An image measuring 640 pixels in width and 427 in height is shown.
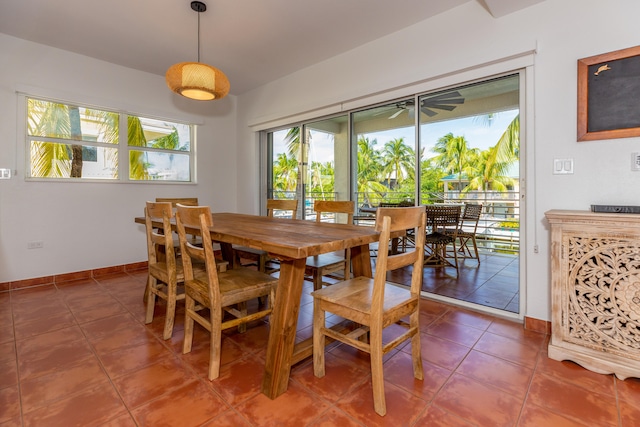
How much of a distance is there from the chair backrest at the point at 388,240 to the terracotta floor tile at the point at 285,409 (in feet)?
1.88

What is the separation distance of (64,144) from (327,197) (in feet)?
10.2

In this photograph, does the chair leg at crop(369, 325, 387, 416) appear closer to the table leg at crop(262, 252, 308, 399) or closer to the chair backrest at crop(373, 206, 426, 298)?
the chair backrest at crop(373, 206, 426, 298)

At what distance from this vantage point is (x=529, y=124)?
7.35 feet

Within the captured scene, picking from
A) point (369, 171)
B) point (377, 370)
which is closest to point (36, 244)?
point (369, 171)

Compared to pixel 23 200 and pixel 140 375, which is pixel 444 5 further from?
pixel 23 200

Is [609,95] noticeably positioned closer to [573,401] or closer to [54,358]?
[573,401]

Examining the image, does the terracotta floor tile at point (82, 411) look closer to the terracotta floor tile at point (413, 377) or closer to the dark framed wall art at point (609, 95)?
the terracotta floor tile at point (413, 377)

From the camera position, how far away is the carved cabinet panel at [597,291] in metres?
1.63

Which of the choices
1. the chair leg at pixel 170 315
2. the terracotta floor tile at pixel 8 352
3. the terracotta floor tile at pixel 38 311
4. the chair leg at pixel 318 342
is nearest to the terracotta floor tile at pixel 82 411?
the chair leg at pixel 170 315

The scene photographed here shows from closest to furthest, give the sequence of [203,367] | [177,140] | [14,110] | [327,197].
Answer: [203,367], [14,110], [327,197], [177,140]

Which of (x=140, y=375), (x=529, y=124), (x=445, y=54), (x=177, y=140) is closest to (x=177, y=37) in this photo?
(x=177, y=140)

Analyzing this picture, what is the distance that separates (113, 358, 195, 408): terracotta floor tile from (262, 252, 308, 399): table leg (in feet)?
1.59

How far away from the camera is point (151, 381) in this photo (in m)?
1.62

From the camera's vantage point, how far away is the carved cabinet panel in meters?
1.63
